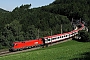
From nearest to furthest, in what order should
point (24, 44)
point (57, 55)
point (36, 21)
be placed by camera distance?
point (57, 55) → point (24, 44) → point (36, 21)

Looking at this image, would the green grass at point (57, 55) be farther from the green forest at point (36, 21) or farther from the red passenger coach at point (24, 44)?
the green forest at point (36, 21)

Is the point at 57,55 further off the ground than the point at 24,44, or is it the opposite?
the point at 57,55

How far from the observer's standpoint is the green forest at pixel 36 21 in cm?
8999

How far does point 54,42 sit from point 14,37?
2026 centimetres

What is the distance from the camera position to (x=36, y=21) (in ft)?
433

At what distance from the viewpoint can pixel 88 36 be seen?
8238 centimetres

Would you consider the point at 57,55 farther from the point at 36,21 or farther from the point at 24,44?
the point at 36,21

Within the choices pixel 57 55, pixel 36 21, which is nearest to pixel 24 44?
pixel 57 55

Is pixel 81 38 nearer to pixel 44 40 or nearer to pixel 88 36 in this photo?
pixel 88 36

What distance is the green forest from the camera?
90.0 meters

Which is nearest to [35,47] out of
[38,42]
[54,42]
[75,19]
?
[38,42]

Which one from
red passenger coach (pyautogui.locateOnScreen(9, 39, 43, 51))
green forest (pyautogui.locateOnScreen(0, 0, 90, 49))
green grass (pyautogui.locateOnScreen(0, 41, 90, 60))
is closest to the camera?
green grass (pyautogui.locateOnScreen(0, 41, 90, 60))

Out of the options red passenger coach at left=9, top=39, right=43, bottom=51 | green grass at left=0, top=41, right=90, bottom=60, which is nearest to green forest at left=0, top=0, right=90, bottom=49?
red passenger coach at left=9, top=39, right=43, bottom=51

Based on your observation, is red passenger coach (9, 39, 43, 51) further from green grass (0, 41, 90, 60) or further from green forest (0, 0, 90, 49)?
green grass (0, 41, 90, 60)
